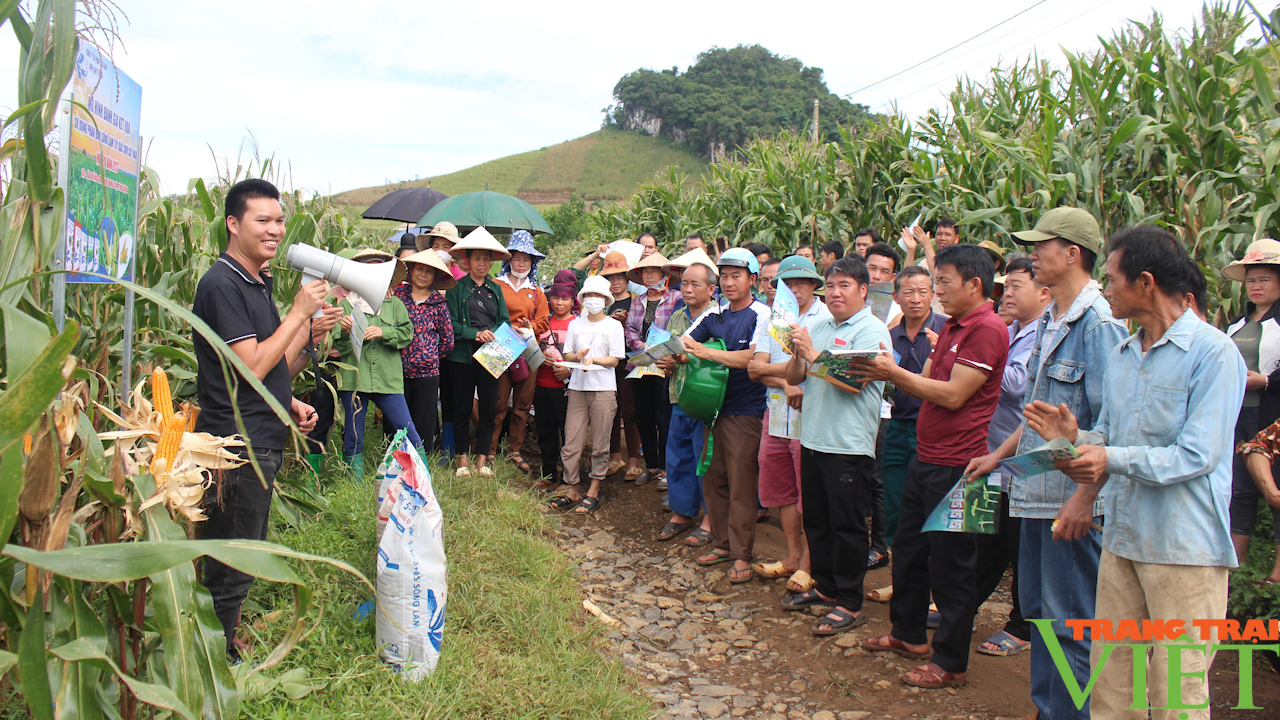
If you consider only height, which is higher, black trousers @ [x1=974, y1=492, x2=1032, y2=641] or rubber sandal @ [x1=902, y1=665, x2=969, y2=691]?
black trousers @ [x1=974, y1=492, x2=1032, y2=641]

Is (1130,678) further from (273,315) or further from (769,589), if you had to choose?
(273,315)

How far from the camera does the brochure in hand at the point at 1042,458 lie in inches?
95.7

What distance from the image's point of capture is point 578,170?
55656 millimetres

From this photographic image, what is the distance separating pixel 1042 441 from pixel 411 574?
2.47 meters

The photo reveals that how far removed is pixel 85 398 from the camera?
2.17m

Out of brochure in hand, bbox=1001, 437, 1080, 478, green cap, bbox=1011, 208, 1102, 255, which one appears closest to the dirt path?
brochure in hand, bbox=1001, 437, 1080, 478

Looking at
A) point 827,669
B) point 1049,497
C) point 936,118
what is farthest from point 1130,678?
point 936,118

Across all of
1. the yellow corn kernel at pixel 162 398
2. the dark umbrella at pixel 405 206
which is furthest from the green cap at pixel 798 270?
the dark umbrella at pixel 405 206

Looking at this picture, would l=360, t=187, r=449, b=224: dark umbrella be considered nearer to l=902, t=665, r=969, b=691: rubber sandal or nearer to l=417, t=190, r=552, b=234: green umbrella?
l=417, t=190, r=552, b=234: green umbrella

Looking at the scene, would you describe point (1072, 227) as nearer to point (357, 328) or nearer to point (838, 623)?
point (838, 623)

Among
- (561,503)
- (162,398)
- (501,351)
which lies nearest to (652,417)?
(561,503)

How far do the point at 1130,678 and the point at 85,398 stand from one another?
3320 millimetres

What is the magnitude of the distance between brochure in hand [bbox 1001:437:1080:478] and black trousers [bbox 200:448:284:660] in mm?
2568

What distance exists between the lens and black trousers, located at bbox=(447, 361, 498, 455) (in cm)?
627
